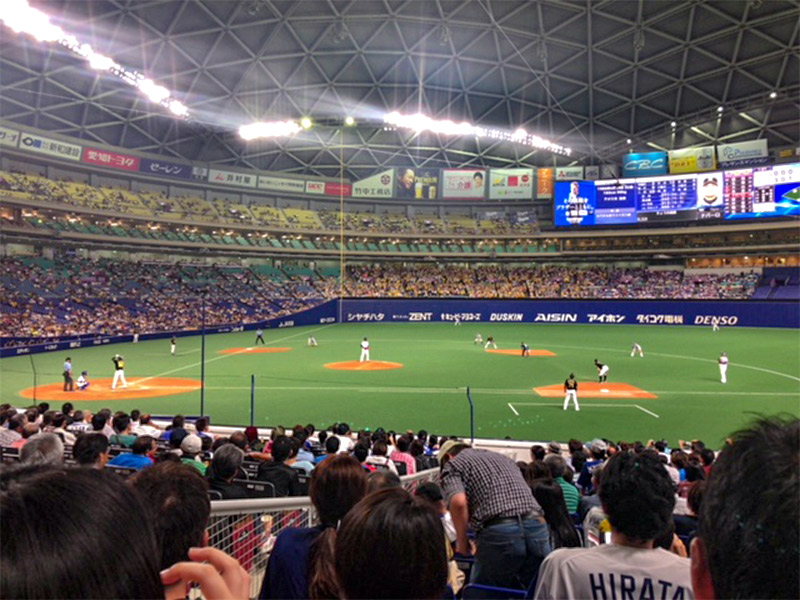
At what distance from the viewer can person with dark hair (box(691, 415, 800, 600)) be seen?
126cm

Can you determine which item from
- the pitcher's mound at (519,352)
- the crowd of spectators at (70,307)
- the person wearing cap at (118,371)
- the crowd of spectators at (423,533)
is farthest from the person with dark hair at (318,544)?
the crowd of spectators at (70,307)

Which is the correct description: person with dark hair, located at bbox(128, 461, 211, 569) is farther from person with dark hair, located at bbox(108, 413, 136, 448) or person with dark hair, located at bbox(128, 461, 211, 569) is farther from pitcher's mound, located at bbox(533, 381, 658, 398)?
pitcher's mound, located at bbox(533, 381, 658, 398)

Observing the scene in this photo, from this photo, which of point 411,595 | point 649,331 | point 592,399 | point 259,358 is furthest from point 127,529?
point 649,331

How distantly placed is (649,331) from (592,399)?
95.8ft

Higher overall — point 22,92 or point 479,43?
point 479,43

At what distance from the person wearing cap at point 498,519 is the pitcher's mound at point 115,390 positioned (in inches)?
836

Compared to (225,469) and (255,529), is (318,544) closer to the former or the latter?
(255,529)

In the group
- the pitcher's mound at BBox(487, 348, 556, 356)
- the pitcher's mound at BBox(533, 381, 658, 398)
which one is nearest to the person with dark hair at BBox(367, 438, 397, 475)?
the pitcher's mound at BBox(533, 381, 658, 398)

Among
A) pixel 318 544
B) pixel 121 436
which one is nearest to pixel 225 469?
pixel 318 544

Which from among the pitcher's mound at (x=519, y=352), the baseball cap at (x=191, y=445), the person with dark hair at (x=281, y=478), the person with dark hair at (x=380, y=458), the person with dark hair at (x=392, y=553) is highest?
the person with dark hair at (x=392, y=553)

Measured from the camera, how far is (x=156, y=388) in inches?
928

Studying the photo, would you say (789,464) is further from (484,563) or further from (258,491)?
(258,491)

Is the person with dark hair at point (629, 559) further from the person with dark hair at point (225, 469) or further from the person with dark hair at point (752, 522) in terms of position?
the person with dark hair at point (225, 469)

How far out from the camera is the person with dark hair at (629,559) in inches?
92.6
